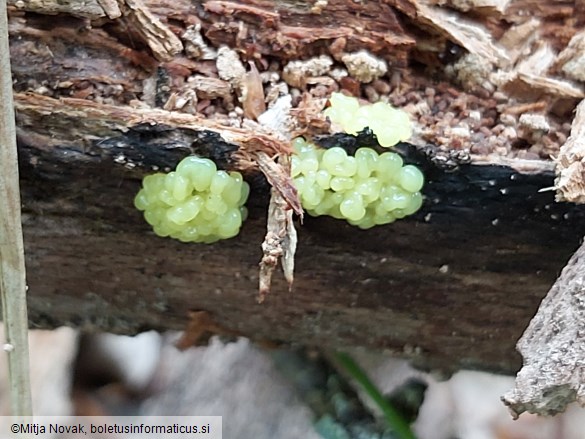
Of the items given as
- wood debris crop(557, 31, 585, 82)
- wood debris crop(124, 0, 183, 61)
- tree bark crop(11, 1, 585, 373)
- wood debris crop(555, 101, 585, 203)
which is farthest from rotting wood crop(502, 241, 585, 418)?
wood debris crop(124, 0, 183, 61)

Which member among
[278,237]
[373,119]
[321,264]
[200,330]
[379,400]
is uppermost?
[373,119]

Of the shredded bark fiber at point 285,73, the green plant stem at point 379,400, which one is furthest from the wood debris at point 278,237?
the green plant stem at point 379,400

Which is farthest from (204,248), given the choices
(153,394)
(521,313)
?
(153,394)

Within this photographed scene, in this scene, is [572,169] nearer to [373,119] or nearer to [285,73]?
[373,119]

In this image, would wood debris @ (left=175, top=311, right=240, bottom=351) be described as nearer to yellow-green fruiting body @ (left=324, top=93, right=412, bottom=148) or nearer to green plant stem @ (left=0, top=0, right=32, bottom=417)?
green plant stem @ (left=0, top=0, right=32, bottom=417)

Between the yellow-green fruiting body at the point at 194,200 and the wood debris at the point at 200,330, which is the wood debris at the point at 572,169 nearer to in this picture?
the yellow-green fruiting body at the point at 194,200

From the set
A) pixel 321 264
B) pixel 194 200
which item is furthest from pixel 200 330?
pixel 194 200
